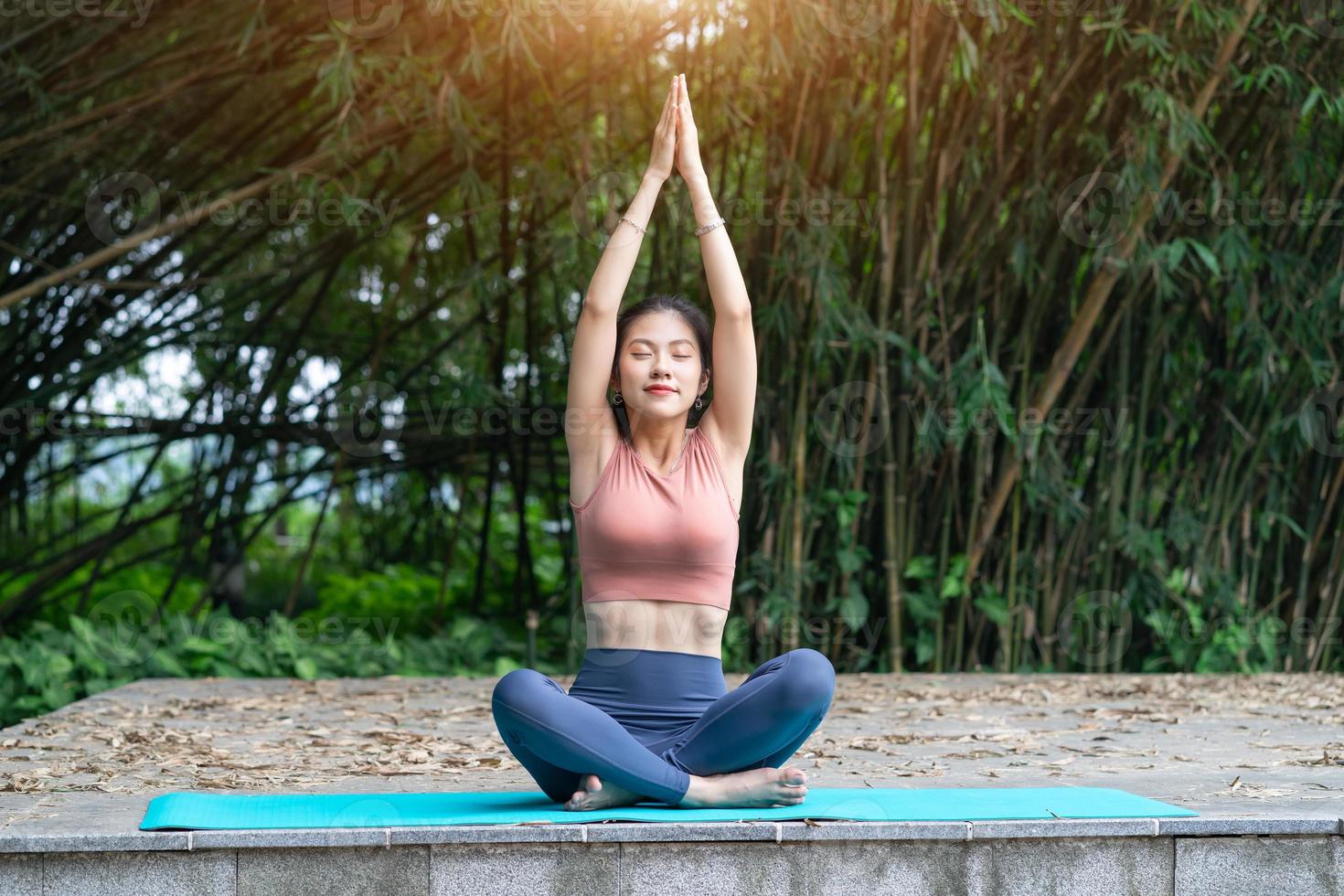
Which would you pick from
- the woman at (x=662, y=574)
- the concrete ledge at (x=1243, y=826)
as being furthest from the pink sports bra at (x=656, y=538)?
the concrete ledge at (x=1243, y=826)

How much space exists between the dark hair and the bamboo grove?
5.43 ft

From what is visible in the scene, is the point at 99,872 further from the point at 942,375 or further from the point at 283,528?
the point at 283,528

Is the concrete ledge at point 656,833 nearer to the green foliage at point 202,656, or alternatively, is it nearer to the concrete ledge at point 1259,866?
the concrete ledge at point 1259,866

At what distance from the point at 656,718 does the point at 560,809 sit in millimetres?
196

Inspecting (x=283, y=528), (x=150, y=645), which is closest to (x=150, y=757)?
(x=150, y=645)

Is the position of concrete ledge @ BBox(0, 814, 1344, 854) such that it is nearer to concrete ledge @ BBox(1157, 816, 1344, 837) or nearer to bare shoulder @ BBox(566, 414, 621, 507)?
concrete ledge @ BBox(1157, 816, 1344, 837)

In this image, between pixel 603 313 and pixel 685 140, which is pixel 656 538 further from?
pixel 685 140

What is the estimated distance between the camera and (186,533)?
5586 millimetres

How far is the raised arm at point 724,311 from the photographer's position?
2.07 metres

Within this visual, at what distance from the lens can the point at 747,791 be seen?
195 cm

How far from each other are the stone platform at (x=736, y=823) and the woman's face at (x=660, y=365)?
0.63 metres

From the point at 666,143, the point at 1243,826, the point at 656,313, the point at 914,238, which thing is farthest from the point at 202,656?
the point at 1243,826

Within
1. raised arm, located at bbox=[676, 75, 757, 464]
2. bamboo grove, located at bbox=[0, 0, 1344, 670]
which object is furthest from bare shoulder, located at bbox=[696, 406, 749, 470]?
bamboo grove, located at bbox=[0, 0, 1344, 670]

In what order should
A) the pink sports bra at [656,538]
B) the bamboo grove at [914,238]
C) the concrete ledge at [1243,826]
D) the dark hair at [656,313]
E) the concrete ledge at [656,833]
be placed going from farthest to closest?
the bamboo grove at [914,238]
the dark hair at [656,313]
the pink sports bra at [656,538]
the concrete ledge at [1243,826]
the concrete ledge at [656,833]
